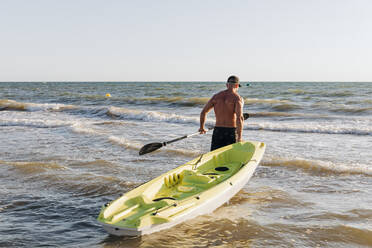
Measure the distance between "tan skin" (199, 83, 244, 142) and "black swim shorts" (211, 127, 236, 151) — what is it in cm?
8

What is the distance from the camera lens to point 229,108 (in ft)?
20.5

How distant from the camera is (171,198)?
4852 millimetres

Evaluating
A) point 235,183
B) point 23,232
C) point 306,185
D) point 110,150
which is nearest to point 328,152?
point 306,185

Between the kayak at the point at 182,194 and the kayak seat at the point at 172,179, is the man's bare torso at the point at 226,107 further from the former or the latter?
the kayak seat at the point at 172,179

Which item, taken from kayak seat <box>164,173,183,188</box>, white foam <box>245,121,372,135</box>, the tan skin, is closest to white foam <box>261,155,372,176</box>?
the tan skin

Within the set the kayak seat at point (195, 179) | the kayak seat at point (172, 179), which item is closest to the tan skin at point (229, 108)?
the kayak seat at point (195, 179)

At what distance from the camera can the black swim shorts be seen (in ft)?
21.1

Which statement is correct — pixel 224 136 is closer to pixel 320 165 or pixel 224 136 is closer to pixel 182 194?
pixel 182 194

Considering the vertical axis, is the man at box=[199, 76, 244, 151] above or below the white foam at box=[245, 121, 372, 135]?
above

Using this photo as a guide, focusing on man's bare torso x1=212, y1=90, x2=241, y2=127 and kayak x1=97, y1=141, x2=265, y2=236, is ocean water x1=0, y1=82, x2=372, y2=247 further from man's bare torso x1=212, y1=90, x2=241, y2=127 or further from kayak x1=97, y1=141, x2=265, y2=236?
man's bare torso x1=212, y1=90, x2=241, y2=127

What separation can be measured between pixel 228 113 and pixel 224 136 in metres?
0.46

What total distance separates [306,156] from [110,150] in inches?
202

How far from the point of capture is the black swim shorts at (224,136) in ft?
21.1

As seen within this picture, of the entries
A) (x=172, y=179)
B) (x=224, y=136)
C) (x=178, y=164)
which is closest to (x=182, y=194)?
(x=172, y=179)
